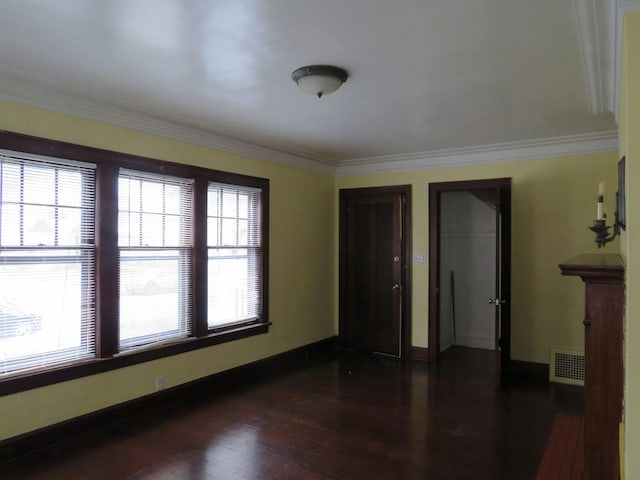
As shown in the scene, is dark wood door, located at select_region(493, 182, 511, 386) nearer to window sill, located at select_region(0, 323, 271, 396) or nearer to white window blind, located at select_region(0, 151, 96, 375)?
window sill, located at select_region(0, 323, 271, 396)

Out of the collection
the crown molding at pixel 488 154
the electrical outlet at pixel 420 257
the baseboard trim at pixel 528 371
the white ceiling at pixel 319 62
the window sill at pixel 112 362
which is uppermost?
the white ceiling at pixel 319 62

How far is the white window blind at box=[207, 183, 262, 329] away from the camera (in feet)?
14.1

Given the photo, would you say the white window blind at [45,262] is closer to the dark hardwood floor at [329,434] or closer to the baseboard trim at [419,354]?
the dark hardwood floor at [329,434]

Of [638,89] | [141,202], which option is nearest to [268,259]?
[141,202]

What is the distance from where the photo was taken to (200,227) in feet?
13.5

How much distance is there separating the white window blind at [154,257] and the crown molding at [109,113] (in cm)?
40

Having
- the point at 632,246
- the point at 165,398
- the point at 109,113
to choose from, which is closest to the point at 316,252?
the point at 165,398

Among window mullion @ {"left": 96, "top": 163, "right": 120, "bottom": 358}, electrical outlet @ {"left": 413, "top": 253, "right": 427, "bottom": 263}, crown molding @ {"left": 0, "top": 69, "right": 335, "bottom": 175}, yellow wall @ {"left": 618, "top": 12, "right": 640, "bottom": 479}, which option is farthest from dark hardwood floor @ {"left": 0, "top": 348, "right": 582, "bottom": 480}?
crown molding @ {"left": 0, "top": 69, "right": 335, "bottom": 175}

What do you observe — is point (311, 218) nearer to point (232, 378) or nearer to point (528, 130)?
point (232, 378)

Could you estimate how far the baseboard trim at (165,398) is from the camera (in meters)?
2.94

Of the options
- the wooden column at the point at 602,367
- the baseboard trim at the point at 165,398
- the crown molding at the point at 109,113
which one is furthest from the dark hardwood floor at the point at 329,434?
the crown molding at the point at 109,113

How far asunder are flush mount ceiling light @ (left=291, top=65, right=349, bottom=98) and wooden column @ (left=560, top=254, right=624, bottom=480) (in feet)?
5.45

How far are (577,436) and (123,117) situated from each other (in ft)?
13.4

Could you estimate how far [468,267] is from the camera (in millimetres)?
6039
